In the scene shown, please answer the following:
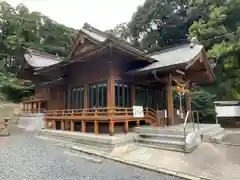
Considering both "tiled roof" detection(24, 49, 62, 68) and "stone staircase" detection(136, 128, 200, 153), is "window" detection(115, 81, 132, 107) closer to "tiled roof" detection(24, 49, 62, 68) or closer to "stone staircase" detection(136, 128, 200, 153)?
"stone staircase" detection(136, 128, 200, 153)

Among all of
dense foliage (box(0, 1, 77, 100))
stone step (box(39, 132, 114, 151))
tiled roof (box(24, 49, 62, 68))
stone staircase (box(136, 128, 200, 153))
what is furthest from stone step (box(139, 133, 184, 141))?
dense foliage (box(0, 1, 77, 100))

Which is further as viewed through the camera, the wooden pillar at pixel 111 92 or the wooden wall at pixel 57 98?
the wooden wall at pixel 57 98

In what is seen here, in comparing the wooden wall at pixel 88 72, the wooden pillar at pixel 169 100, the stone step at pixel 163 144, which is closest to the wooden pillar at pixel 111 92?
the wooden wall at pixel 88 72

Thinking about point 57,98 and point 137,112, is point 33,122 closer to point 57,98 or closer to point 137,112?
point 57,98

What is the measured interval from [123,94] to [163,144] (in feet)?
12.0

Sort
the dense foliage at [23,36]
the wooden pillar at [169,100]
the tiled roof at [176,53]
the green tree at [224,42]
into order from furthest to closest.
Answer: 1. the dense foliage at [23,36]
2. the green tree at [224,42]
3. the tiled roof at [176,53]
4. the wooden pillar at [169,100]

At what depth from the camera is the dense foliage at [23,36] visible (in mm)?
26531

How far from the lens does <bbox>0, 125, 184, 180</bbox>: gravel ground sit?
4.82 meters

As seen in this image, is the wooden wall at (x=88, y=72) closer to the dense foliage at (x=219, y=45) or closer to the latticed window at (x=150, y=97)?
the latticed window at (x=150, y=97)

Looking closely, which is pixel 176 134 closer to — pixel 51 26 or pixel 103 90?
pixel 103 90

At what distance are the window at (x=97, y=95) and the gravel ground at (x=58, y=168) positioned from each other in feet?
10.8

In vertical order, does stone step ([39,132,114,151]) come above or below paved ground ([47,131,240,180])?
above

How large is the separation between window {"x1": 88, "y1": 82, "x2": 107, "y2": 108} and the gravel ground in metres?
3.28

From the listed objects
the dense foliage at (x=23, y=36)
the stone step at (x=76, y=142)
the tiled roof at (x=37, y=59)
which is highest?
the dense foliage at (x=23, y=36)
